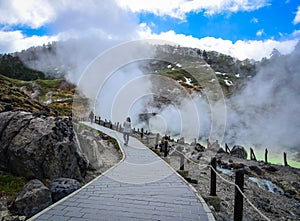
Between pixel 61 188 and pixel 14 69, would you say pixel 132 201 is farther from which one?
pixel 14 69

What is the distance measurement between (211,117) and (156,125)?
9637 mm

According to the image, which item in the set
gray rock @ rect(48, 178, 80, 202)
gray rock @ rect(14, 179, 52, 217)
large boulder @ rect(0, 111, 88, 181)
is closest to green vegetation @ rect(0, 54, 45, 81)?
large boulder @ rect(0, 111, 88, 181)

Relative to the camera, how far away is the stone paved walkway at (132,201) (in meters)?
4.77

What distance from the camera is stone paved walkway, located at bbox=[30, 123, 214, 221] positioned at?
188 inches

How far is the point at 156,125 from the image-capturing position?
40781mm

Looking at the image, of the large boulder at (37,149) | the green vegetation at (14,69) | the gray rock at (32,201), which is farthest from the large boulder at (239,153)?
the green vegetation at (14,69)

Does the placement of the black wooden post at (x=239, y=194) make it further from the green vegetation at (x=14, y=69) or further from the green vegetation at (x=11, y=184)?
the green vegetation at (x=14, y=69)

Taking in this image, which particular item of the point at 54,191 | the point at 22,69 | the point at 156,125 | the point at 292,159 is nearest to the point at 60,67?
the point at 22,69

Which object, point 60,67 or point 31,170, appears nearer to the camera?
point 31,170

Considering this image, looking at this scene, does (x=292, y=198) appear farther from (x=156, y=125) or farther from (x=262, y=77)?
(x=262, y=77)

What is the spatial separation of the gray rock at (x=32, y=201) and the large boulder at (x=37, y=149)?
7.07ft

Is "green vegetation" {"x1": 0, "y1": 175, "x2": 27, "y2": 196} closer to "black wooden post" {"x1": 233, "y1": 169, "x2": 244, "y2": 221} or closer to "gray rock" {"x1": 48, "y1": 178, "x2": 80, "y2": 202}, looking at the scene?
"gray rock" {"x1": 48, "y1": 178, "x2": 80, "y2": 202}

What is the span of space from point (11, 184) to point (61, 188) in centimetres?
219

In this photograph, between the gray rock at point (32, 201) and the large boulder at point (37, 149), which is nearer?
the gray rock at point (32, 201)
